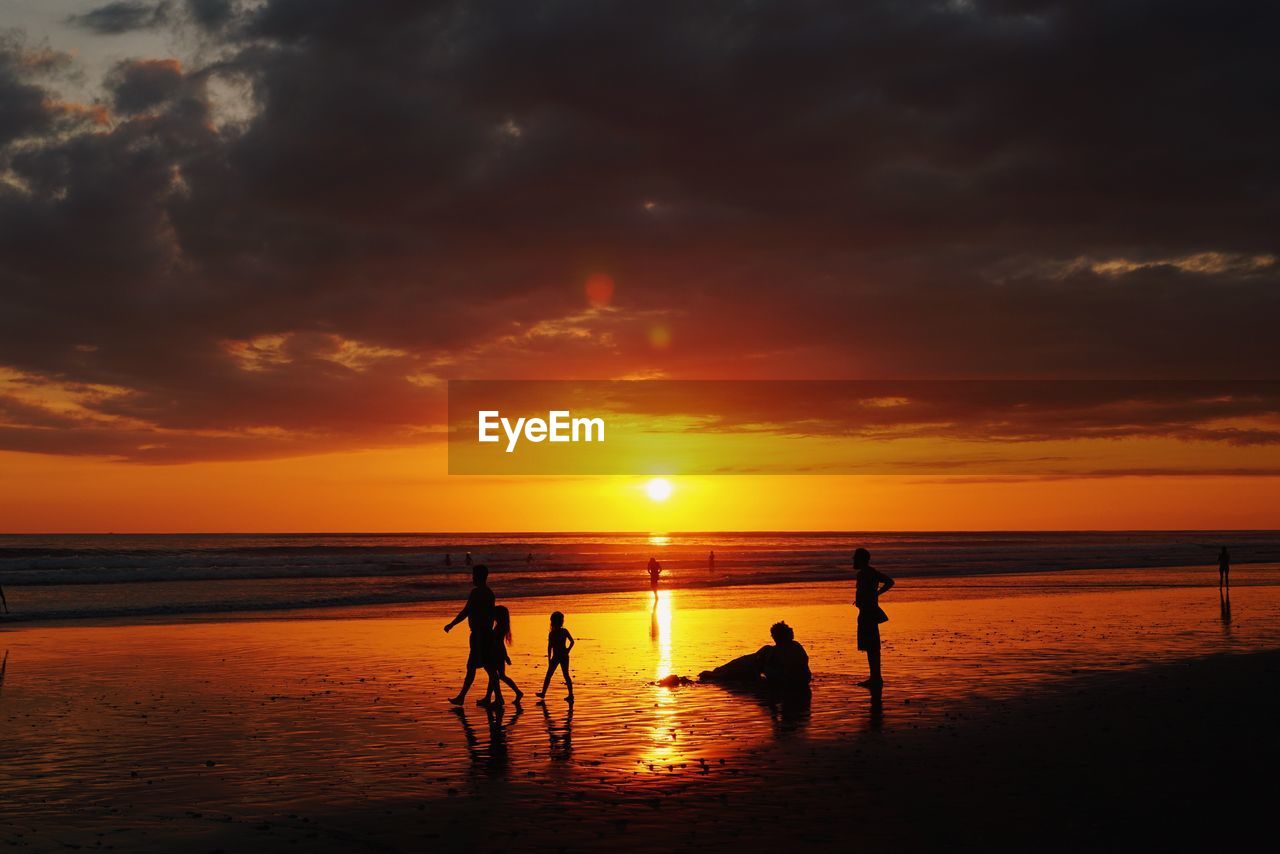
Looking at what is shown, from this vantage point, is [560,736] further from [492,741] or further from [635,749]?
[635,749]

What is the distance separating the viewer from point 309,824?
10.3 m

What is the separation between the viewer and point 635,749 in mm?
13656

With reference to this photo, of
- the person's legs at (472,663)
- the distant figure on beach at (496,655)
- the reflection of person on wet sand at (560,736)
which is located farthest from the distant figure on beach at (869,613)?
the person's legs at (472,663)

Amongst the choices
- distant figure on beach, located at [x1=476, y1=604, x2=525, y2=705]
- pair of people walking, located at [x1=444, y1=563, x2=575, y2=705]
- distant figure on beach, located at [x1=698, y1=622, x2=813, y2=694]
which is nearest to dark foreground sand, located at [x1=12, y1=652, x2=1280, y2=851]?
distant figure on beach, located at [x1=698, y1=622, x2=813, y2=694]

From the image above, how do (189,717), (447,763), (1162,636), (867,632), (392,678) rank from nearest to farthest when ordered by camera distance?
(447,763) → (189,717) → (867,632) → (392,678) → (1162,636)

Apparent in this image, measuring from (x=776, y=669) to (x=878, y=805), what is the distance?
26.2 ft

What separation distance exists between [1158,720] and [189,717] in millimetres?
14981

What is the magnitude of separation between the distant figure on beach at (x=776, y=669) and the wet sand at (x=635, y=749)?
0.69 metres

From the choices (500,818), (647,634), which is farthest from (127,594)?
(500,818)

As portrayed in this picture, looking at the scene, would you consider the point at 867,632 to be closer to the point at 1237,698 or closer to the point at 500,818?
the point at 1237,698

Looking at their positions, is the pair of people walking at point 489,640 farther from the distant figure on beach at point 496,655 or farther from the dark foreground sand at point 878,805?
the dark foreground sand at point 878,805

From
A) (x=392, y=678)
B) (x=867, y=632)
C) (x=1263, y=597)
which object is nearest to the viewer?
(x=867, y=632)

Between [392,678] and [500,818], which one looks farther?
[392,678]

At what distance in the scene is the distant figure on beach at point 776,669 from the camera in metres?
18.4
